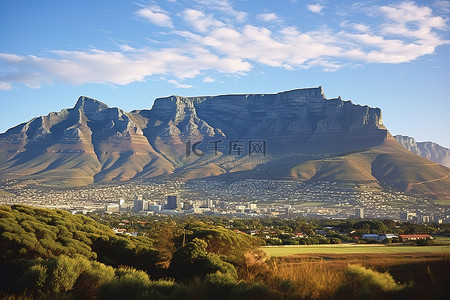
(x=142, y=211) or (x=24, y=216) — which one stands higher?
(x=24, y=216)

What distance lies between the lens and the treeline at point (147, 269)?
36.0ft

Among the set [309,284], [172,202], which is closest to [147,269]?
[309,284]

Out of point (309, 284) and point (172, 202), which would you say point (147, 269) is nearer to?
point (309, 284)

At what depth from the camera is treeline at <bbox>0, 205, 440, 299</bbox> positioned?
1096 cm

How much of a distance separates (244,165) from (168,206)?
67.0m

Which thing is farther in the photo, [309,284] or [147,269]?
[147,269]

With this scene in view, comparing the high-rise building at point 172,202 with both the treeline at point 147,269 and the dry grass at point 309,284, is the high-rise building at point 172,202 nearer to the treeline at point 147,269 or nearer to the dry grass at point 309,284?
the treeline at point 147,269

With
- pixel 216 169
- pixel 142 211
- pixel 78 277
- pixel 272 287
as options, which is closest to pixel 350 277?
pixel 272 287

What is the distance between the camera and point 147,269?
23.8 m

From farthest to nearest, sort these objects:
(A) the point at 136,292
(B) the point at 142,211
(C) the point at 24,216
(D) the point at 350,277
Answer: (B) the point at 142,211 < (C) the point at 24,216 < (A) the point at 136,292 < (D) the point at 350,277

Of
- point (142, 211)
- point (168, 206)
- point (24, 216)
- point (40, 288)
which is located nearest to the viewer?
point (40, 288)

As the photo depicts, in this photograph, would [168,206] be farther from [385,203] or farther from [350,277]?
[350,277]

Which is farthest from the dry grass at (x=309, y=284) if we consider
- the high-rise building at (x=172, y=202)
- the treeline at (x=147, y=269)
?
Answer: the high-rise building at (x=172, y=202)

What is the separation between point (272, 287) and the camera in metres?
11.5
